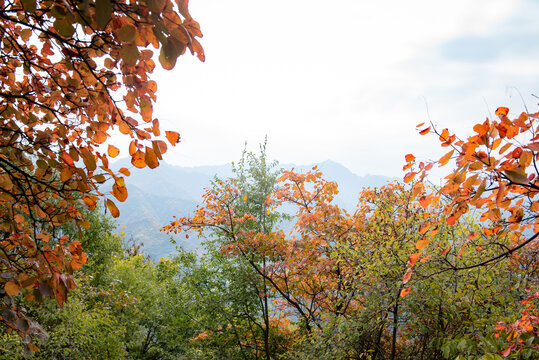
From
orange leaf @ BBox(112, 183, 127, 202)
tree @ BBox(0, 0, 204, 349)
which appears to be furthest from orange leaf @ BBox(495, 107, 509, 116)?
orange leaf @ BBox(112, 183, 127, 202)

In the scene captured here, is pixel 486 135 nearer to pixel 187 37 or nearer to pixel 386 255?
pixel 187 37

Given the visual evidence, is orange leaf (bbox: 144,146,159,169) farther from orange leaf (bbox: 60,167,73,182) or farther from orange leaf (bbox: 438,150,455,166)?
orange leaf (bbox: 438,150,455,166)

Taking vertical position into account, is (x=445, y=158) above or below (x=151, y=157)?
above

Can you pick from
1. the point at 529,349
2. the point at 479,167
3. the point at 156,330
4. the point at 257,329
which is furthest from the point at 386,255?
the point at 156,330

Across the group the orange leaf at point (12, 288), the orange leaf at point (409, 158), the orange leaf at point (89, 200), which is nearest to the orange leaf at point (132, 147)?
the orange leaf at point (89, 200)

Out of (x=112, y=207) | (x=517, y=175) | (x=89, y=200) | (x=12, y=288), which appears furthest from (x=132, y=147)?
(x=517, y=175)

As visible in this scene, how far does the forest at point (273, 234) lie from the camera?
137 centimetres

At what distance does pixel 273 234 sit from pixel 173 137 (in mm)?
5044

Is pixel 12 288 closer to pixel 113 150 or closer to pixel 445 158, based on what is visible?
pixel 113 150

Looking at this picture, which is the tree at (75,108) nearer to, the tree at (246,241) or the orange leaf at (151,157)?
the orange leaf at (151,157)

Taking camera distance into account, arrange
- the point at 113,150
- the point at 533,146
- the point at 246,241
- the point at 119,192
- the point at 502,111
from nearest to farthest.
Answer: the point at 533,146 < the point at 502,111 < the point at 119,192 < the point at 113,150 < the point at 246,241

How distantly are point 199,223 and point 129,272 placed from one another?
14.6 meters

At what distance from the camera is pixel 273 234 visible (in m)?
6.23

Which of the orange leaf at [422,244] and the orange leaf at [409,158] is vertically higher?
the orange leaf at [409,158]
